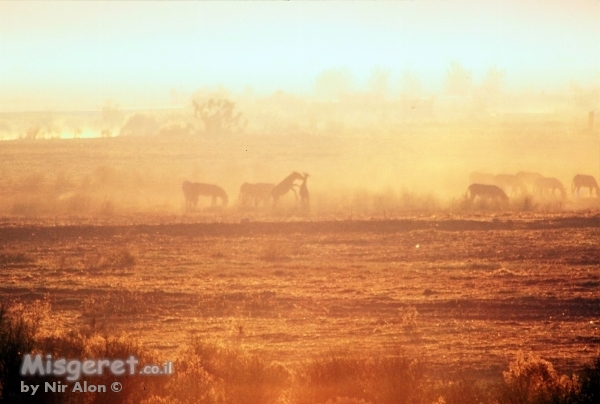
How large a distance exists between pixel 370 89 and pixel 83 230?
96.9m

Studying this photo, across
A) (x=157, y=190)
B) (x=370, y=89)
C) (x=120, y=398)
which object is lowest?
(x=120, y=398)

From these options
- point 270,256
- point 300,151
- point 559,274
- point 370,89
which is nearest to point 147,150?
point 300,151

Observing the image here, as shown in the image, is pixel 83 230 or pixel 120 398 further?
pixel 83 230

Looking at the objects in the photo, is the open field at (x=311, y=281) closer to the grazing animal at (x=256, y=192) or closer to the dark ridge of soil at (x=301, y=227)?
the dark ridge of soil at (x=301, y=227)

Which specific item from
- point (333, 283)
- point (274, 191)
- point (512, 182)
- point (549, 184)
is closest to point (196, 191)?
point (274, 191)

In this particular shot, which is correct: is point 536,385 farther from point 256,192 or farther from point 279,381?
point 256,192

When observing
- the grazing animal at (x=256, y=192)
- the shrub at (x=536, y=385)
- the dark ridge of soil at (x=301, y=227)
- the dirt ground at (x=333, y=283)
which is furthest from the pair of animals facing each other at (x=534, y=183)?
the shrub at (x=536, y=385)

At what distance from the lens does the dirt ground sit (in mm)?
13570

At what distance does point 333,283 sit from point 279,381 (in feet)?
25.7

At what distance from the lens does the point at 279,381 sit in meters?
10.6

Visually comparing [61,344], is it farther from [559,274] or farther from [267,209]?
[267,209]

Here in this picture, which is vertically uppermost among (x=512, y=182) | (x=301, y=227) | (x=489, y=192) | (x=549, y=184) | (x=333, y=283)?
(x=512, y=182)

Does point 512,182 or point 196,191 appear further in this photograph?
point 512,182

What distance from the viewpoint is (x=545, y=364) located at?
10.3 m
